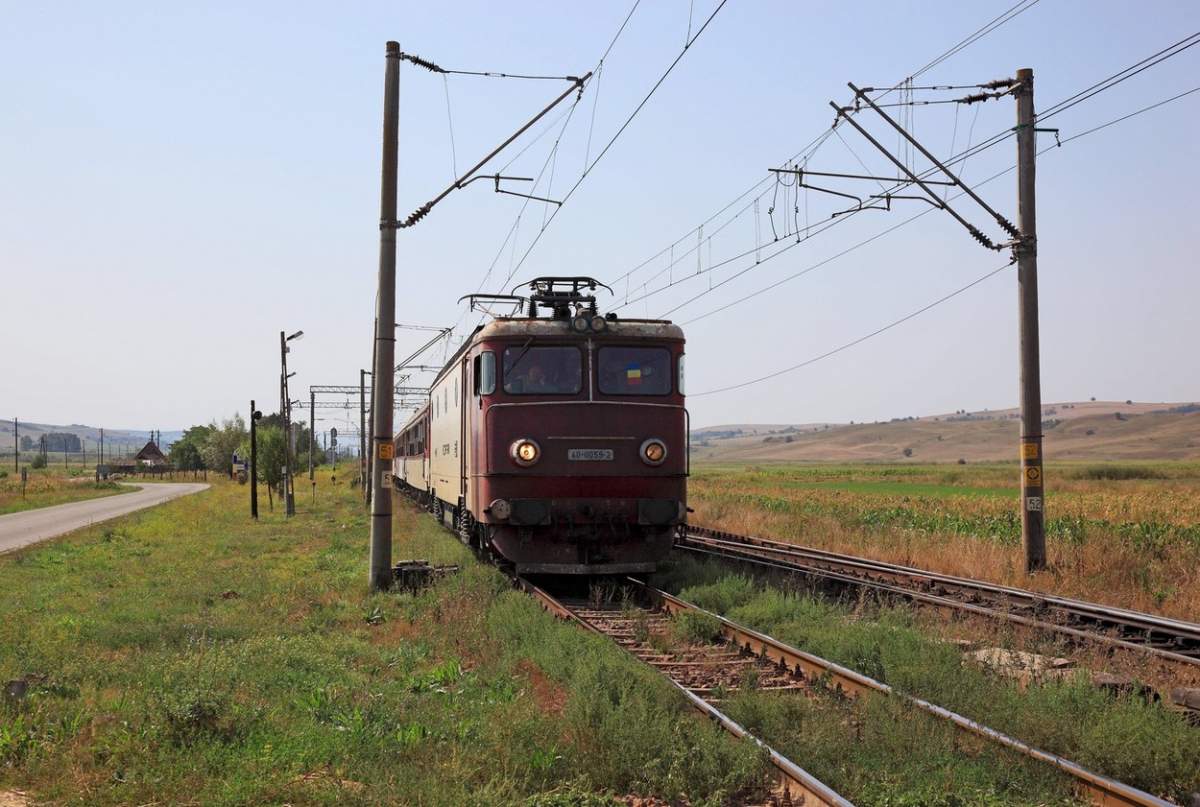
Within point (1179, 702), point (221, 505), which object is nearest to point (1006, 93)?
point (1179, 702)

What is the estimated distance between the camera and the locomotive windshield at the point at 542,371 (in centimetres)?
1309

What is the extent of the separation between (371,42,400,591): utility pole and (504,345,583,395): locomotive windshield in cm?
202

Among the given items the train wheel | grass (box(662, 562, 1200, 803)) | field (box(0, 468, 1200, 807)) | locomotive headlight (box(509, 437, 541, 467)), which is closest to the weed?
field (box(0, 468, 1200, 807))

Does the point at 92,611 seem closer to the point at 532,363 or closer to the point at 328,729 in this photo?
the point at 532,363

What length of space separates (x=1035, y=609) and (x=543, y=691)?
241 inches

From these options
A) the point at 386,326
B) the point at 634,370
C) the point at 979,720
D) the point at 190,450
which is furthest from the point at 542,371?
the point at 190,450

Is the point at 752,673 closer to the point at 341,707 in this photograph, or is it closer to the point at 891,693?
the point at 891,693

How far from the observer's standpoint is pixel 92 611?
12.3 meters

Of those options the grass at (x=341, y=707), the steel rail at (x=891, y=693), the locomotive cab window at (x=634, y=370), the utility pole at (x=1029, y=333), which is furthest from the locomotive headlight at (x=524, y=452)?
the utility pole at (x=1029, y=333)

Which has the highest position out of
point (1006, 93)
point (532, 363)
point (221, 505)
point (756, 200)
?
point (1006, 93)

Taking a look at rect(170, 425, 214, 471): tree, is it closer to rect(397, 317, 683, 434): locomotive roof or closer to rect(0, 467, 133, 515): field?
rect(0, 467, 133, 515): field

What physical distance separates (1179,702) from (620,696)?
12.0 feet

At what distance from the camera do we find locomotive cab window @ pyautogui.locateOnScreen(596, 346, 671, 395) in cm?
1326

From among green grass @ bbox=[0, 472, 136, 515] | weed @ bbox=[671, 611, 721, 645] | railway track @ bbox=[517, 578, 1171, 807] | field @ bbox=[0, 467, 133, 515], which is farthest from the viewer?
field @ bbox=[0, 467, 133, 515]
